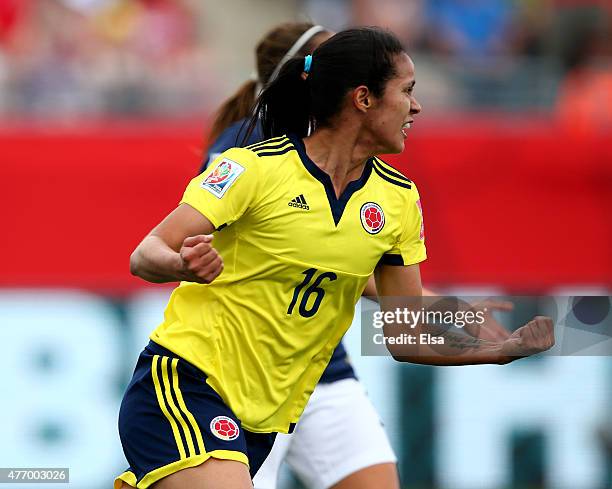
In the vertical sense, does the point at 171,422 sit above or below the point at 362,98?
below

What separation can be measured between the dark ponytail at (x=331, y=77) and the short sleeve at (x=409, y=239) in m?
0.36

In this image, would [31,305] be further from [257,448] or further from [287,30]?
[257,448]

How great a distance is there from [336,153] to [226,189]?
41cm

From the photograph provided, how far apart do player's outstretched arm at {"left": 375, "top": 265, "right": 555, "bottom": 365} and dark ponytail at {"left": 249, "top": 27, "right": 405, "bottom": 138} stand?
52 cm

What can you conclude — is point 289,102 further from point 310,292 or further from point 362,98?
point 310,292

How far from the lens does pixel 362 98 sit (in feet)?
11.9

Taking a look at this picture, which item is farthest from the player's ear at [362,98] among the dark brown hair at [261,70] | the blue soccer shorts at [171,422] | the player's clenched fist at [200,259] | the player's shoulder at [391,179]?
the dark brown hair at [261,70]

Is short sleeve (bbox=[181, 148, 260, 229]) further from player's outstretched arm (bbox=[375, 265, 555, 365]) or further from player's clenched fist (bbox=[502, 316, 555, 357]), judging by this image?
player's clenched fist (bbox=[502, 316, 555, 357])

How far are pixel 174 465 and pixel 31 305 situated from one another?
12.4 feet

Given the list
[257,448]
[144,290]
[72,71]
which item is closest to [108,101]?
[72,71]

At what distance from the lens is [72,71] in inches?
370

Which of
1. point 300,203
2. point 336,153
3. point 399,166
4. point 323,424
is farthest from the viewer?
point 399,166

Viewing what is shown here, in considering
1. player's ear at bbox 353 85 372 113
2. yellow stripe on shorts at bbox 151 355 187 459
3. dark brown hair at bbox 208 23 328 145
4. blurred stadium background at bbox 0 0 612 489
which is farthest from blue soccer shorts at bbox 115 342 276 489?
blurred stadium background at bbox 0 0 612 489

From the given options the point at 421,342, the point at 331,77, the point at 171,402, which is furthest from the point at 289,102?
the point at 171,402
